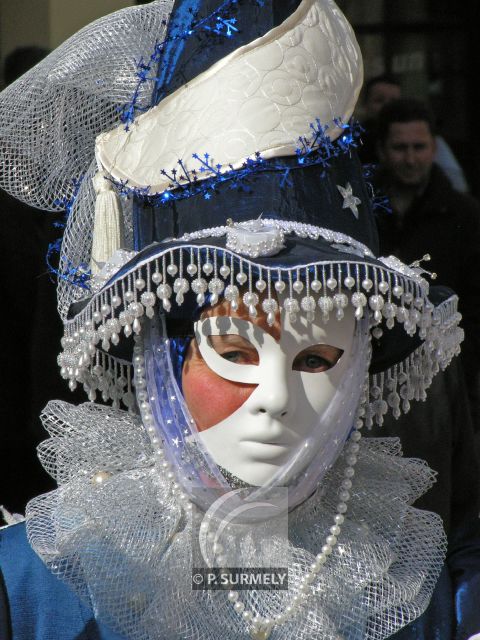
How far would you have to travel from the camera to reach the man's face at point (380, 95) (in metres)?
4.01

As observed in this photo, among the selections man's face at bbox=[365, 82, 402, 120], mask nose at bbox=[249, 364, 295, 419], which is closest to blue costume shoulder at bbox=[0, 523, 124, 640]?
mask nose at bbox=[249, 364, 295, 419]

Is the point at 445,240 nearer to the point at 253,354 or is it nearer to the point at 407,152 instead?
the point at 407,152

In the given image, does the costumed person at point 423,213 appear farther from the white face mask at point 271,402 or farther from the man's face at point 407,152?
the white face mask at point 271,402

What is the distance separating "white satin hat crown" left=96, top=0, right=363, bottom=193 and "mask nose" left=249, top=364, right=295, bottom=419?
350mm

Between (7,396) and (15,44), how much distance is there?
1.24m

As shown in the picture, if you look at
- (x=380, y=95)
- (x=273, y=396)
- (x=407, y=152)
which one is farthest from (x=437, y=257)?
(x=273, y=396)

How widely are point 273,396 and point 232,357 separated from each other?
0.34ft

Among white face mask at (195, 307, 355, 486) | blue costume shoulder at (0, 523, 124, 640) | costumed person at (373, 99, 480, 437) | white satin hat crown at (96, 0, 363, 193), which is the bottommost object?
blue costume shoulder at (0, 523, 124, 640)

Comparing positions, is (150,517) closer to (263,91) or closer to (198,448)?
(198,448)

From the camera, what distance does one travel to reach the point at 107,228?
2139 millimetres

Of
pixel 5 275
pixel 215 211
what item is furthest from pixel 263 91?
pixel 5 275

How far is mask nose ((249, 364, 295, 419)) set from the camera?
1.93m

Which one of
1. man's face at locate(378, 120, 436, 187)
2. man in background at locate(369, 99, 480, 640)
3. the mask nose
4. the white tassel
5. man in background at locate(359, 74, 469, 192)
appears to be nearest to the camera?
the mask nose

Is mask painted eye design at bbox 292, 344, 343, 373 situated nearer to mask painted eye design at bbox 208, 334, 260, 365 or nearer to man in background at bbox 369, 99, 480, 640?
mask painted eye design at bbox 208, 334, 260, 365
